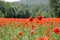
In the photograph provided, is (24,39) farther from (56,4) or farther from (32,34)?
(56,4)

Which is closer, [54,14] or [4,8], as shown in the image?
[4,8]

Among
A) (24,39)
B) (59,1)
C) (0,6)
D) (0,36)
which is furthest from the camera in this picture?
(59,1)

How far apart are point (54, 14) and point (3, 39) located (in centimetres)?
2373

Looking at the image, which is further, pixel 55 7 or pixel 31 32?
pixel 55 7

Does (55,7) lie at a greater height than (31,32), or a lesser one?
lesser

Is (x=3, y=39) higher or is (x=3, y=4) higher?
(x=3, y=39)

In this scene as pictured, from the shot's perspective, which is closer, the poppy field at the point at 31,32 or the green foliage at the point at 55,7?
the poppy field at the point at 31,32

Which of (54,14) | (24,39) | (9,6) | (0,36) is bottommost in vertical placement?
(54,14)

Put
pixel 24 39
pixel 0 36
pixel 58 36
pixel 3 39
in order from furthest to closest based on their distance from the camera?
1. pixel 0 36
2. pixel 3 39
3. pixel 58 36
4. pixel 24 39

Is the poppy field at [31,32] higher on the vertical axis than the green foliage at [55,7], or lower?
higher

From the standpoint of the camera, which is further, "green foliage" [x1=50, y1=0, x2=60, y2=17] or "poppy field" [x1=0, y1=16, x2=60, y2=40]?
"green foliage" [x1=50, y1=0, x2=60, y2=17]

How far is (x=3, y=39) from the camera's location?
11.1 ft

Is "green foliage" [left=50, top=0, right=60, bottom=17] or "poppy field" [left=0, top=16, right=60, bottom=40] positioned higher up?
"poppy field" [left=0, top=16, right=60, bottom=40]

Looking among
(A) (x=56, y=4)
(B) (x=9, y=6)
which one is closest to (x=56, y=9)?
(A) (x=56, y=4)
